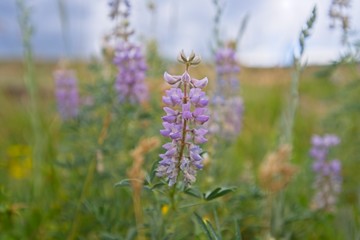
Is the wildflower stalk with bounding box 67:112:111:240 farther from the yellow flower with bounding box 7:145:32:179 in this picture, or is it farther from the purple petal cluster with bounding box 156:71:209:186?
the yellow flower with bounding box 7:145:32:179

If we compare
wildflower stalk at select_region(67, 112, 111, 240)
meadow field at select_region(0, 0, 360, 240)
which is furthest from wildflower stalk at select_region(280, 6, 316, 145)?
wildflower stalk at select_region(67, 112, 111, 240)

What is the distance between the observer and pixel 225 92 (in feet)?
6.58

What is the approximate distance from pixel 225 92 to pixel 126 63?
0.43m

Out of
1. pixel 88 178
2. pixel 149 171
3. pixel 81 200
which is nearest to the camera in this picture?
pixel 149 171

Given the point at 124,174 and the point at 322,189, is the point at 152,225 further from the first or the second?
the point at 322,189

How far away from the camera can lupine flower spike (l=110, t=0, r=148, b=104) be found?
1.74m

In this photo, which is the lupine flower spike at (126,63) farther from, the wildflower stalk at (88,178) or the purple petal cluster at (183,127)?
the purple petal cluster at (183,127)

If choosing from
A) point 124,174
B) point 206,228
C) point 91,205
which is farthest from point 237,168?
point 206,228

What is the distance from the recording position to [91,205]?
62.4 inches

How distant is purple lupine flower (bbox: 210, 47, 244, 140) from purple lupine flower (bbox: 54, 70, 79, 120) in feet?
2.79

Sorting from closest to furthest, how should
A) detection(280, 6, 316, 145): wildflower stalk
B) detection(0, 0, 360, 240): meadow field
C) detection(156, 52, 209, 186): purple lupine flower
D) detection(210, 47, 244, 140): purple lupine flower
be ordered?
1. detection(156, 52, 209, 186): purple lupine flower
2. detection(280, 6, 316, 145): wildflower stalk
3. detection(0, 0, 360, 240): meadow field
4. detection(210, 47, 244, 140): purple lupine flower

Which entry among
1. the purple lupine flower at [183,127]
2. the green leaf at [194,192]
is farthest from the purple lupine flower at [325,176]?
the purple lupine flower at [183,127]

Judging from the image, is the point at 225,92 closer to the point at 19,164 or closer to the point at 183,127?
the point at 183,127

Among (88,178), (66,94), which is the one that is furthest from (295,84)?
(66,94)
